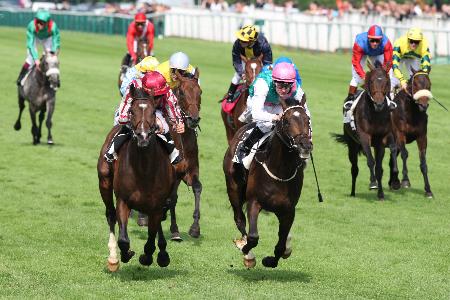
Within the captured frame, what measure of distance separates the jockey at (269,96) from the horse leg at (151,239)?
1165mm

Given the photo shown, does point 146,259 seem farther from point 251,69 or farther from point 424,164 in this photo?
point 424,164

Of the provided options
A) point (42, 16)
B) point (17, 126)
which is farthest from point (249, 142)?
point (17, 126)

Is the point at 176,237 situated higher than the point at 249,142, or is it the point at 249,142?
the point at 249,142

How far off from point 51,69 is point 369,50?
707cm

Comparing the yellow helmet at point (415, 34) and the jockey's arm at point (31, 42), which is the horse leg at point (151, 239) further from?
the jockey's arm at point (31, 42)

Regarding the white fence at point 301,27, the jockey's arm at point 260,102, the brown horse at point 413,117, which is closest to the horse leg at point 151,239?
the jockey's arm at point 260,102

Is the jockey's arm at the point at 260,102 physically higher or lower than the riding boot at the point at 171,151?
higher

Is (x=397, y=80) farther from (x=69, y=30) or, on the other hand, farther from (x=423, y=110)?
(x=69, y=30)

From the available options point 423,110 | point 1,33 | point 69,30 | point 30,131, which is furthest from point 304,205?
point 69,30

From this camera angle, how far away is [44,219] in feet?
49.8

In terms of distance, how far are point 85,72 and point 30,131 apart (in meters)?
10.9

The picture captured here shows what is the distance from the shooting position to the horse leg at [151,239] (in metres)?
10.9

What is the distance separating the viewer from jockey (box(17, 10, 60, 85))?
22594 millimetres

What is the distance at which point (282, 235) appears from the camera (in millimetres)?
10852
